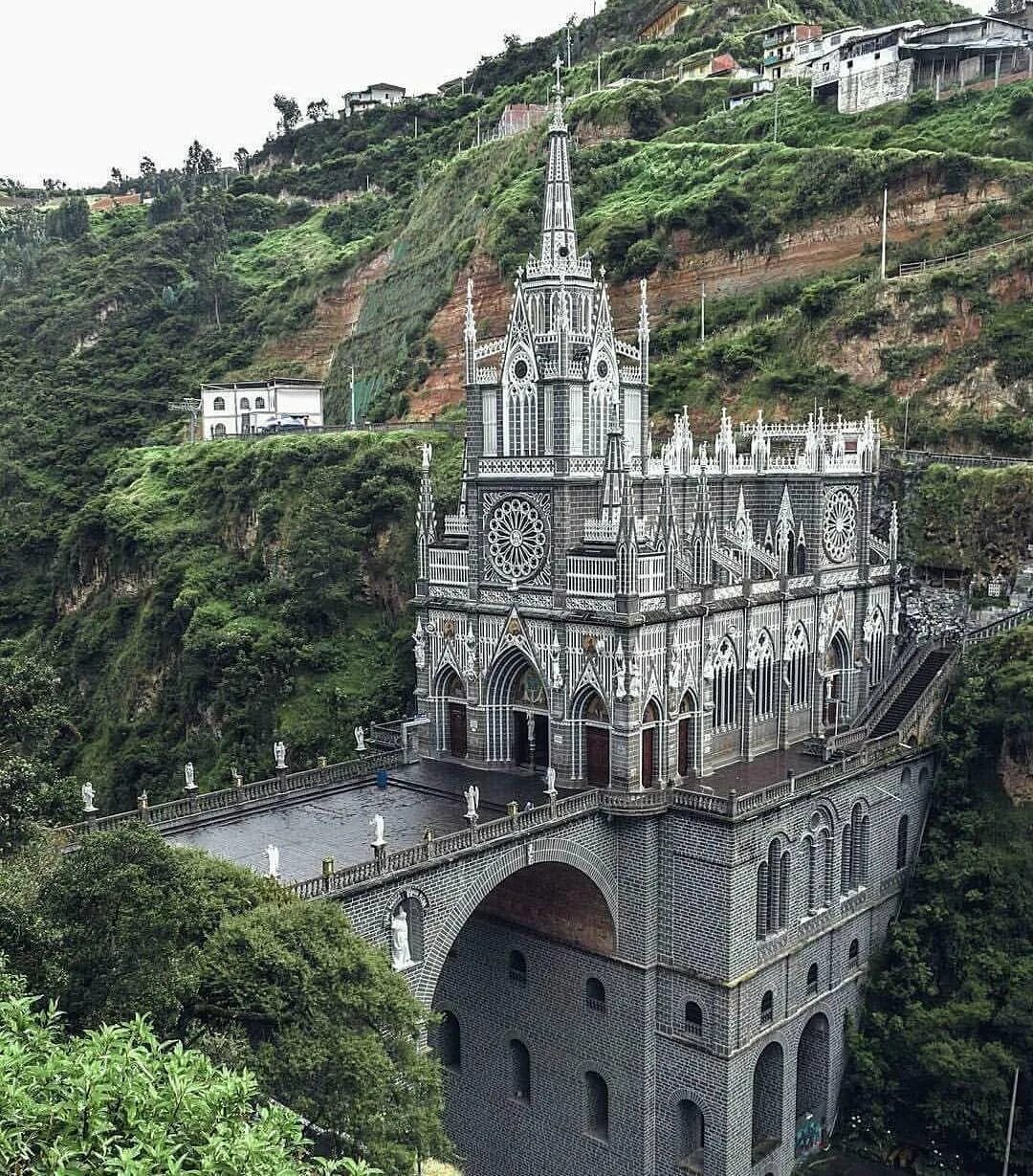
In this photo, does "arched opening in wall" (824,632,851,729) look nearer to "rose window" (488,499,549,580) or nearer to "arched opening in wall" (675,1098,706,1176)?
"rose window" (488,499,549,580)

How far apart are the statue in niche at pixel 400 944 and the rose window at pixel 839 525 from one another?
22151mm

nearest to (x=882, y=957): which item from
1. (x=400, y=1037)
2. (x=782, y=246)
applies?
(x=400, y=1037)

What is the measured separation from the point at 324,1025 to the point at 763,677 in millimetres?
21983

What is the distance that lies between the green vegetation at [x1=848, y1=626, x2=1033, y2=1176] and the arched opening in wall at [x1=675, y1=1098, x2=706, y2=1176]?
6015mm

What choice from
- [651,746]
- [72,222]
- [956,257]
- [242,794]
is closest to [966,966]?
[651,746]

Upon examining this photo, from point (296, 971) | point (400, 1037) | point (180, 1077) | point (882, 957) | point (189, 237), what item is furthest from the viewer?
point (189, 237)

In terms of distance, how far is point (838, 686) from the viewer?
42.2 m

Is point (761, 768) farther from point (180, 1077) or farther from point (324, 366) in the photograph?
point (324, 366)

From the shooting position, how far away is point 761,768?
36.7 meters

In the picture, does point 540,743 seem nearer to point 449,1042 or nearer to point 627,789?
point 627,789

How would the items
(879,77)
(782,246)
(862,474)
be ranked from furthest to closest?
(879,77)
(782,246)
(862,474)

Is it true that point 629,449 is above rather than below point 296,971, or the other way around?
above

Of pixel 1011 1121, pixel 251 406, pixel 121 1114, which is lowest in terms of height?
pixel 1011 1121

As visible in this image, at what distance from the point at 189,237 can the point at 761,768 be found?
100832 millimetres
